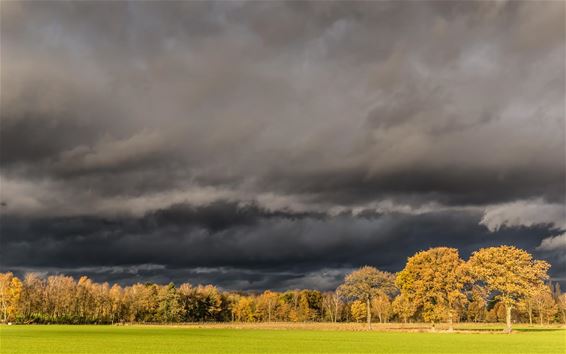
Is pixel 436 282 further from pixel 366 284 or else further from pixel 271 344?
pixel 271 344

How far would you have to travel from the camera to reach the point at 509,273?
113 m

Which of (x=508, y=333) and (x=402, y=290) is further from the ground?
(x=402, y=290)

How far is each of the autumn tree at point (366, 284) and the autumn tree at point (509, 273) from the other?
35.3 m

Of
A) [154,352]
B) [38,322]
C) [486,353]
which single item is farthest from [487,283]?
[38,322]

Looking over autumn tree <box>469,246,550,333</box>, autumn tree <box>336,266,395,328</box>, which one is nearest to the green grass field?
autumn tree <box>469,246,550,333</box>

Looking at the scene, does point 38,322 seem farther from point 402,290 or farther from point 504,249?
point 504,249

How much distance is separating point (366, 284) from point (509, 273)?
4575cm

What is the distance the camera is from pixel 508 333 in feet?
354

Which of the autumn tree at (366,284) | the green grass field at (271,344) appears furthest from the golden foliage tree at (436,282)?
the green grass field at (271,344)

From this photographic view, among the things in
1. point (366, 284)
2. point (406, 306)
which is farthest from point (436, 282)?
point (366, 284)

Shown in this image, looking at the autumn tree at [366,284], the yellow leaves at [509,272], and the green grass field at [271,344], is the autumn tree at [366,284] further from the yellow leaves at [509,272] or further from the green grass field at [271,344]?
the green grass field at [271,344]

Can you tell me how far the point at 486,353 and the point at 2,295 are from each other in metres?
190

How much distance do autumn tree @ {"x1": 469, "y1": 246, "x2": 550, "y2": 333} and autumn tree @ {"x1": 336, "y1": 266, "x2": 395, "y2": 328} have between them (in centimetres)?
3534

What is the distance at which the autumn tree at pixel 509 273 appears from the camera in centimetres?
11275
